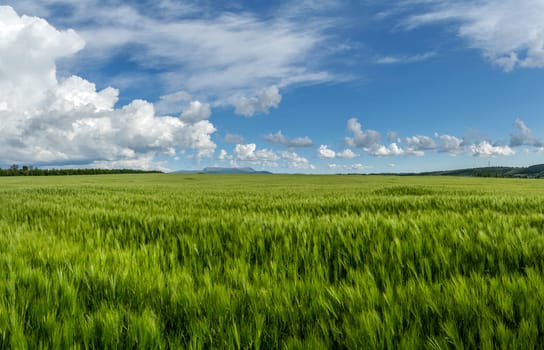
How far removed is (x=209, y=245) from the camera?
10.8ft

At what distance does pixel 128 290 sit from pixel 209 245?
1221 mm

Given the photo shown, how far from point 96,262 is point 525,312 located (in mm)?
2804

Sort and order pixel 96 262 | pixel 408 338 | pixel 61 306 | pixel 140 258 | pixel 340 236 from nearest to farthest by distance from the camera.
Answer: pixel 408 338, pixel 61 306, pixel 96 262, pixel 140 258, pixel 340 236

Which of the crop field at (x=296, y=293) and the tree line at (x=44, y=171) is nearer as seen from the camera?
the crop field at (x=296, y=293)

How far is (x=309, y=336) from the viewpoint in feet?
4.61

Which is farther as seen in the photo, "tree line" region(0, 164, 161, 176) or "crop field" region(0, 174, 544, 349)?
"tree line" region(0, 164, 161, 176)

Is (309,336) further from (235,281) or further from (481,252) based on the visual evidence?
(481,252)

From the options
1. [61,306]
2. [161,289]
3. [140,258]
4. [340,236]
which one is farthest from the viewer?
[340,236]

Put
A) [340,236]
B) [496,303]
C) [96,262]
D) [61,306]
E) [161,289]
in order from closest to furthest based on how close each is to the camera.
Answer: [496,303] → [61,306] → [161,289] → [96,262] → [340,236]

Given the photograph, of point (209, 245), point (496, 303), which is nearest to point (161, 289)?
point (209, 245)

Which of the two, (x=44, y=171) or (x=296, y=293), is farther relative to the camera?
(x=44, y=171)

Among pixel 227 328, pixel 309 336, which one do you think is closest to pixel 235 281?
pixel 227 328

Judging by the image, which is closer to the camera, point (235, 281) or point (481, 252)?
point (235, 281)

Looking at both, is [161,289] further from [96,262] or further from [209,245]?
[209,245]
